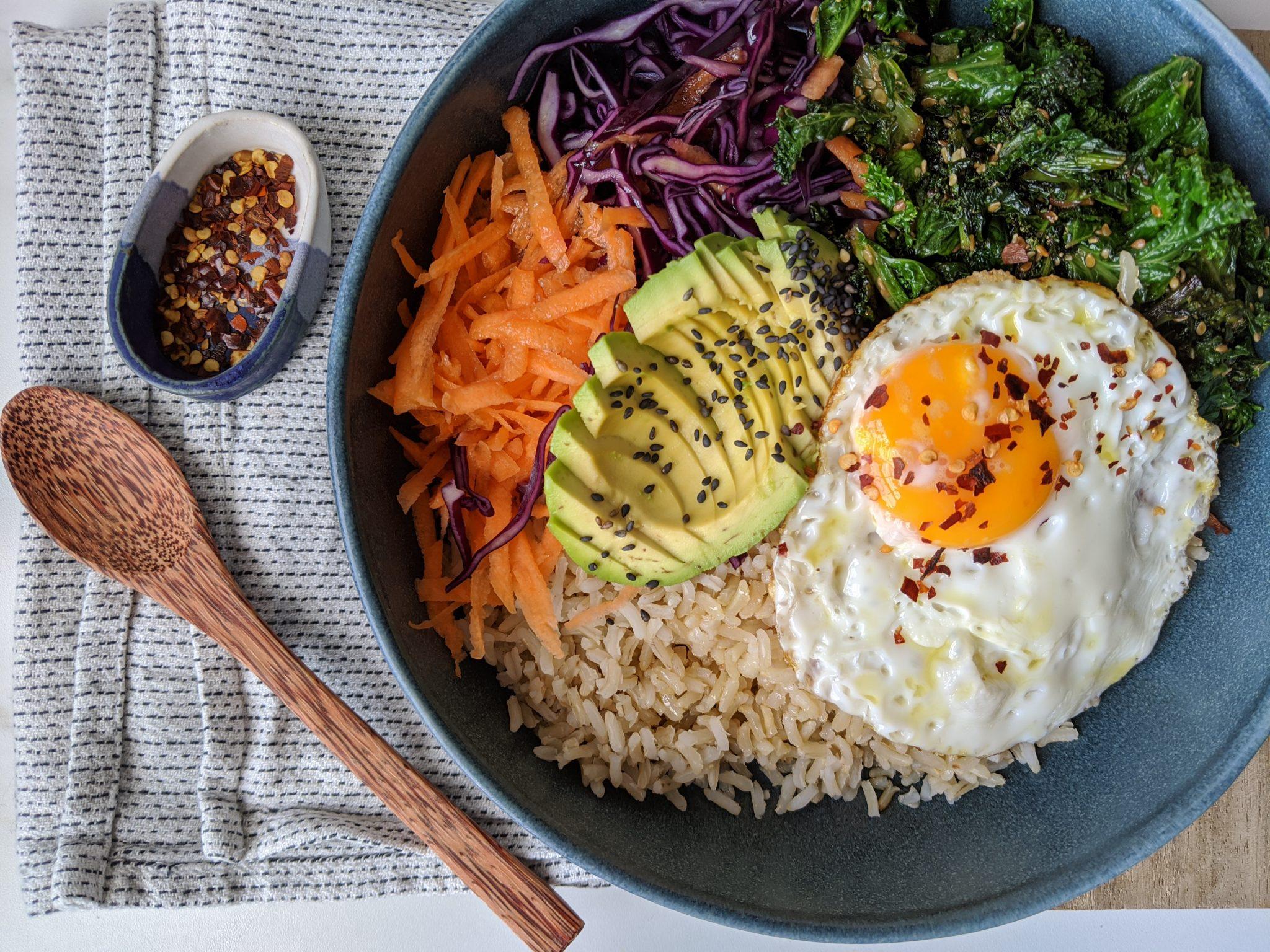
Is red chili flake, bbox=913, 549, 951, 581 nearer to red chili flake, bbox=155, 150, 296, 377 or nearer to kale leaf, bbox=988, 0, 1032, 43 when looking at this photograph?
kale leaf, bbox=988, 0, 1032, 43

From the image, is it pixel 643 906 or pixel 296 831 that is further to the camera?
pixel 643 906

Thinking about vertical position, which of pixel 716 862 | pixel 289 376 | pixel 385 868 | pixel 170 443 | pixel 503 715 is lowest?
pixel 385 868

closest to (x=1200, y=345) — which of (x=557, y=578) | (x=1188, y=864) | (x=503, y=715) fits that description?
(x=1188, y=864)

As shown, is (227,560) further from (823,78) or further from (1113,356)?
(1113,356)

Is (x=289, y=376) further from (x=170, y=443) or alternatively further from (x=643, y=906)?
(x=643, y=906)

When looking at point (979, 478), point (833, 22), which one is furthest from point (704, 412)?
point (833, 22)

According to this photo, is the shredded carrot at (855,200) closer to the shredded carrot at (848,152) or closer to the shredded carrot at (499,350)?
the shredded carrot at (848,152)

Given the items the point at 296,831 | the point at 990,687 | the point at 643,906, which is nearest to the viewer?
the point at 990,687

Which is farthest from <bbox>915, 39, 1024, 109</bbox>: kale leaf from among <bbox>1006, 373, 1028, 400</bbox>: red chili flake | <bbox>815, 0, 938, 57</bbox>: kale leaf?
<bbox>1006, 373, 1028, 400</bbox>: red chili flake
